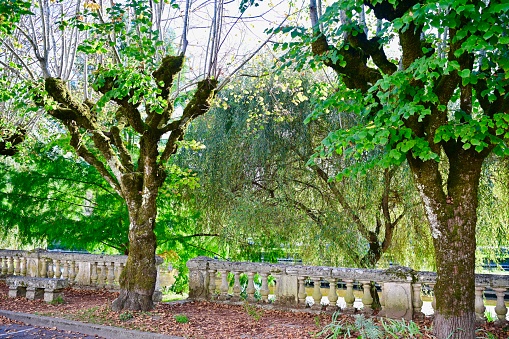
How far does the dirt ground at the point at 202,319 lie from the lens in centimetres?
638

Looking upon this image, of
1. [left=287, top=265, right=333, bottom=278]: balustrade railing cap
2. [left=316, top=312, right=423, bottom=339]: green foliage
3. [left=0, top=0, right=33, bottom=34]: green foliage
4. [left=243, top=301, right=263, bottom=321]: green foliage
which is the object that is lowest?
[left=243, top=301, right=263, bottom=321]: green foliage

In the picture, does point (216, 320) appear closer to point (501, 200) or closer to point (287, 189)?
point (287, 189)

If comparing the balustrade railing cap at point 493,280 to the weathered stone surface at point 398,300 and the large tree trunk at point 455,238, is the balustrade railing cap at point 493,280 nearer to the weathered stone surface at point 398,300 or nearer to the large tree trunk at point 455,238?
the weathered stone surface at point 398,300

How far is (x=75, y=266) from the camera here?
10555 mm

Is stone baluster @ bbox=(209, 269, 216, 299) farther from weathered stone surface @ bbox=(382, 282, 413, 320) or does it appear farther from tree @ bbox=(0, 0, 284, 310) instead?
weathered stone surface @ bbox=(382, 282, 413, 320)

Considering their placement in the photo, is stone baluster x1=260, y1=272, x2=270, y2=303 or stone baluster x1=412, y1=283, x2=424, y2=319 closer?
stone baluster x1=412, y1=283, x2=424, y2=319

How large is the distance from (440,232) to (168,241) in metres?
8.09

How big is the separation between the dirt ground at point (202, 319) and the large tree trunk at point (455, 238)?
42cm

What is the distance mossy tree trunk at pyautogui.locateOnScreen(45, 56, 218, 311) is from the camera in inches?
309

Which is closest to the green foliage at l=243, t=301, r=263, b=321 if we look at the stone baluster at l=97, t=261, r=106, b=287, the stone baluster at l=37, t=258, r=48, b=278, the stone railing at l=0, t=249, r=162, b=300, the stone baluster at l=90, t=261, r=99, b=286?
the stone railing at l=0, t=249, r=162, b=300

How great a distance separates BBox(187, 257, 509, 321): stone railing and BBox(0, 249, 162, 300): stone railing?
1320mm

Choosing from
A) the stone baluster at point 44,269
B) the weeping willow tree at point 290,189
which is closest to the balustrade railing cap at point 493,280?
the weeping willow tree at point 290,189

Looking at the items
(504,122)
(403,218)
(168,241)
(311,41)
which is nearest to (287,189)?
(403,218)

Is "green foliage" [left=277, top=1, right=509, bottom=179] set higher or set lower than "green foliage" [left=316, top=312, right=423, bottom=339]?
higher
